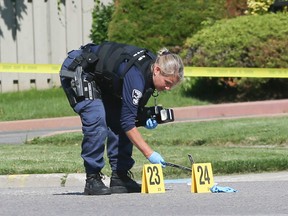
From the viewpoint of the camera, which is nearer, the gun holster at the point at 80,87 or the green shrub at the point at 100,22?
the gun holster at the point at 80,87

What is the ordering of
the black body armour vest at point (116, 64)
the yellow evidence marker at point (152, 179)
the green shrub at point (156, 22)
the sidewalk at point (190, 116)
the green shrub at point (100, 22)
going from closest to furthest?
the black body armour vest at point (116, 64) → the yellow evidence marker at point (152, 179) → the sidewalk at point (190, 116) → the green shrub at point (156, 22) → the green shrub at point (100, 22)

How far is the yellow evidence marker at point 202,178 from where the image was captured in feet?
26.0

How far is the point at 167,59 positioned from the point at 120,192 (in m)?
1.37

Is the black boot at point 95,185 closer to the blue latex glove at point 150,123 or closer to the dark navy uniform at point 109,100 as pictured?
the dark navy uniform at point 109,100

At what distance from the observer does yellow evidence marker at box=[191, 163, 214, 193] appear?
7.91m

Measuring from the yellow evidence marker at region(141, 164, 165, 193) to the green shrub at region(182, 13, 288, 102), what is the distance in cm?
798

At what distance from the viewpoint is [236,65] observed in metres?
15.9

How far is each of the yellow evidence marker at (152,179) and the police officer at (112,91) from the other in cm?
13

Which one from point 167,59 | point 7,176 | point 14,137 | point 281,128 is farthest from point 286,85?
point 167,59

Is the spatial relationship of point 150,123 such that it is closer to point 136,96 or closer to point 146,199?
point 136,96

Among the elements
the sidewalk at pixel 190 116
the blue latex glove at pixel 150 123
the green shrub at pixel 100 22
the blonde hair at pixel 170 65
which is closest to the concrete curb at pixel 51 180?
the blue latex glove at pixel 150 123

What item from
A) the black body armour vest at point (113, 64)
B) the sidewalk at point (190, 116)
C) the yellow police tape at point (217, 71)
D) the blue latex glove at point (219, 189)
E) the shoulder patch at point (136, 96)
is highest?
the black body armour vest at point (113, 64)

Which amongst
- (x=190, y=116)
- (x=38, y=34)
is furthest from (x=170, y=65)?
(x=38, y=34)

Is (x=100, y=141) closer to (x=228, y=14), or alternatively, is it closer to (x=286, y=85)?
(x=286, y=85)
